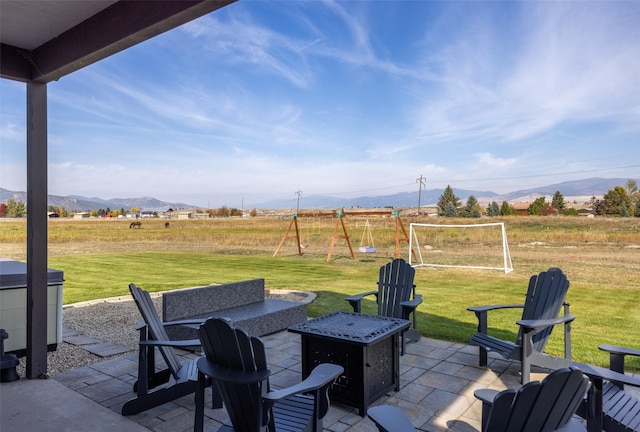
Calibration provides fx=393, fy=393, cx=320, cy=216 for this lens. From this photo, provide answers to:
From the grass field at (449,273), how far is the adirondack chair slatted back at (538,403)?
310 cm

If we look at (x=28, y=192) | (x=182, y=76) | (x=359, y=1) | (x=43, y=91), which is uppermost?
(x=359, y=1)

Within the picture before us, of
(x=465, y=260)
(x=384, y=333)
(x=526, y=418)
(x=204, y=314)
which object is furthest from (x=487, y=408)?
(x=465, y=260)

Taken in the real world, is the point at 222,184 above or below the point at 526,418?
above

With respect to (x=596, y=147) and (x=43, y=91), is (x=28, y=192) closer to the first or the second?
(x=43, y=91)

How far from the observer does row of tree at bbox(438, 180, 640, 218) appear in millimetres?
27308

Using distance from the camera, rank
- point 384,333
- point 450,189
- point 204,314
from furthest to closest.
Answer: point 450,189, point 204,314, point 384,333

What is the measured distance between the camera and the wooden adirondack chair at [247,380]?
1.70m

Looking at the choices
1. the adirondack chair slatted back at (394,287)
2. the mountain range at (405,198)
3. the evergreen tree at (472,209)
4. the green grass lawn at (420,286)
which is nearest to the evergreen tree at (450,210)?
the evergreen tree at (472,209)

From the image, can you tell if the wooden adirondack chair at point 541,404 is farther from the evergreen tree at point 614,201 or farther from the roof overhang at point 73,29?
the evergreen tree at point 614,201

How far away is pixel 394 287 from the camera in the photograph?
4.12 meters

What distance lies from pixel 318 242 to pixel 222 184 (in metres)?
13.8

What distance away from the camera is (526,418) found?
1328 mm

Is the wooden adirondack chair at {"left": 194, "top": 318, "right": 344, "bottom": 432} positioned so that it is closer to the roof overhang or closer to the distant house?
the roof overhang

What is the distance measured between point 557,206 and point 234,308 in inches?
Result: 1547
